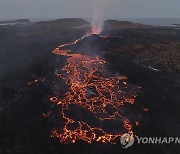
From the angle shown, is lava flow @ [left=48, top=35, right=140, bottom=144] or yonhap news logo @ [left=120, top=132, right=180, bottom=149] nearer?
yonhap news logo @ [left=120, top=132, right=180, bottom=149]

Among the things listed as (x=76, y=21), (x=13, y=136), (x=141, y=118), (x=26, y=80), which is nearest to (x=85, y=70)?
(x=26, y=80)

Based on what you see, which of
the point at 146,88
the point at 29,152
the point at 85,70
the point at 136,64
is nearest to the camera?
the point at 29,152

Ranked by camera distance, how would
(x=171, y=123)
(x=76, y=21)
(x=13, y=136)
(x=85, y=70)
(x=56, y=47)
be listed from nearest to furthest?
(x=13, y=136) < (x=171, y=123) < (x=85, y=70) < (x=56, y=47) < (x=76, y=21)

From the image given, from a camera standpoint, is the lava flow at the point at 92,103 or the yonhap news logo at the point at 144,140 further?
the lava flow at the point at 92,103

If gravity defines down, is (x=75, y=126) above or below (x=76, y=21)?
above

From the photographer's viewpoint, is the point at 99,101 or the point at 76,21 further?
the point at 76,21

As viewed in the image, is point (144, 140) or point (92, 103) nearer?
point (144, 140)

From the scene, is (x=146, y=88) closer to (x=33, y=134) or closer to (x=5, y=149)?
(x=33, y=134)
